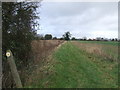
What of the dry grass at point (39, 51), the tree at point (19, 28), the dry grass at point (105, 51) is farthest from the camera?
the dry grass at point (105, 51)

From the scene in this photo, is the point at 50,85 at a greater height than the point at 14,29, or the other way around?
the point at 14,29

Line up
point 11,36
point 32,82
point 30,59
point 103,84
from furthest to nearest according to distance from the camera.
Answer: point 30,59 → point 11,36 → point 103,84 → point 32,82

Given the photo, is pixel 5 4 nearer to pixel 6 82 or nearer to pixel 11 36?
pixel 11 36

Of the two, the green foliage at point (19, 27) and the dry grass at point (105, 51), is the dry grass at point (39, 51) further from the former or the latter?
the dry grass at point (105, 51)

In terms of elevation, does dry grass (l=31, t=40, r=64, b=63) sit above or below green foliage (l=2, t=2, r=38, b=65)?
below

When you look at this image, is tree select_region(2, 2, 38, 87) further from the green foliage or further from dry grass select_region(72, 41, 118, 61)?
dry grass select_region(72, 41, 118, 61)

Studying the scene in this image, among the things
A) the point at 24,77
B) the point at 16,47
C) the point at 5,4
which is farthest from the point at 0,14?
the point at 24,77

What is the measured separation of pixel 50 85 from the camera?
6.48 m

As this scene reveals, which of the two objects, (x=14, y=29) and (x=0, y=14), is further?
(x=14, y=29)

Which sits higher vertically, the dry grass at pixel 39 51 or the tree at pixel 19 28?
the tree at pixel 19 28

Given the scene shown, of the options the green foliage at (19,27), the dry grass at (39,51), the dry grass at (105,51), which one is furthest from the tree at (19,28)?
the dry grass at (105,51)

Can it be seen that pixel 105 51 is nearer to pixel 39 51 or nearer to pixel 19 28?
pixel 39 51

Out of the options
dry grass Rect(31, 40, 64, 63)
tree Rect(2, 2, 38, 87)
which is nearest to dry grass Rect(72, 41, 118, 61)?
dry grass Rect(31, 40, 64, 63)

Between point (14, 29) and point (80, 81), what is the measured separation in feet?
11.4
